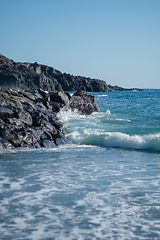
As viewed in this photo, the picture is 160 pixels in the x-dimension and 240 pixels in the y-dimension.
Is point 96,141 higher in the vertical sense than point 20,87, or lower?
lower

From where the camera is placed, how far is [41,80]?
113000 millimetres

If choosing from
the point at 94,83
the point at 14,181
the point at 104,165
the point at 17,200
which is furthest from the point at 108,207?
the point at 94,83

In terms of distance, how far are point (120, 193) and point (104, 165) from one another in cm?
228

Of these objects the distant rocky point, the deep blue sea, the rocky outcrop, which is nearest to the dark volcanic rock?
the rocky outcrop

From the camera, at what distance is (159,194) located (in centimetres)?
483

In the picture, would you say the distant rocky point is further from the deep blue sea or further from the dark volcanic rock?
the deep blue sea

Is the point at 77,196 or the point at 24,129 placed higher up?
the point at 24,129

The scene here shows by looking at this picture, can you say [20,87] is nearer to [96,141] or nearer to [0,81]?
[0,81]

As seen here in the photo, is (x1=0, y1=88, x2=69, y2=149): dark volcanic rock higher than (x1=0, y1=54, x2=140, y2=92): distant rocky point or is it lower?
lower

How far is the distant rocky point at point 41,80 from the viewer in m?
107

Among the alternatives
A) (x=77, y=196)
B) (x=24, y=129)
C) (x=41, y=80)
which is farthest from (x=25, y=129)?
(x=41, y=80)

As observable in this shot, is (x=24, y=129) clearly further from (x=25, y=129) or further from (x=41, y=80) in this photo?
(x=41, y=80)

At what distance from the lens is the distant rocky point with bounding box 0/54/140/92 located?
350ft

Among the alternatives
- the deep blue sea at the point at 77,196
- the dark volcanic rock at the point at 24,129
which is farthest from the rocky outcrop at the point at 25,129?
the deep blue sea at the point at 77,196
